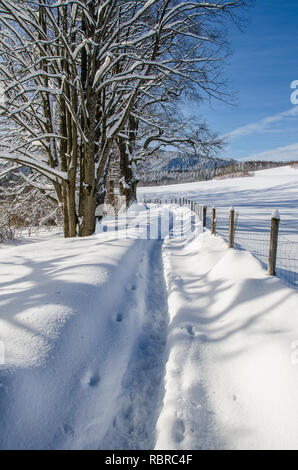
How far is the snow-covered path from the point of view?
1.85m

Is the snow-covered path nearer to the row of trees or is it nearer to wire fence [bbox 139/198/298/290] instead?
wire fence [bbox 139/198/298/290]

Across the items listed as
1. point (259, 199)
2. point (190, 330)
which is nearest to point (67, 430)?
point (190, 330)

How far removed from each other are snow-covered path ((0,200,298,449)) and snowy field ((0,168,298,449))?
0.03 feet

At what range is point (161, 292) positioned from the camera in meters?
4.48

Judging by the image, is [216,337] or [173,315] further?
[173,315]

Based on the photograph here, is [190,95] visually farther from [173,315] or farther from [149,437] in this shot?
[149,437]

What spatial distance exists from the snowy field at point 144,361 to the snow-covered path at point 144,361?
1cm

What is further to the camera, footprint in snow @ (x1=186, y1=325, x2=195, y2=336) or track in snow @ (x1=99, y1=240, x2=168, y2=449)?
footprint in snow @ (x1=186, y1=325, x2=195, y2=336)

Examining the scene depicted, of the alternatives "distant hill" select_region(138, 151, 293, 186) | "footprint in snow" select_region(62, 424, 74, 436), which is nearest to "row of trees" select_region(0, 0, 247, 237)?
"distant hill" select_region(138, 151, 293, 186)

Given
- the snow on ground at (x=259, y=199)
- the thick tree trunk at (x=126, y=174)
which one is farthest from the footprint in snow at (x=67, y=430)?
the thick tree trunk at (x=126, y=174)

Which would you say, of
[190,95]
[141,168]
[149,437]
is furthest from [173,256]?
[141,168]

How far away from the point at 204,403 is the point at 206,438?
314mm

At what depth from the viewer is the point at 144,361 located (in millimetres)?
2719

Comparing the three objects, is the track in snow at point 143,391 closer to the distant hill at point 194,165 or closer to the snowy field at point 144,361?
the snowy field at point 144,361
